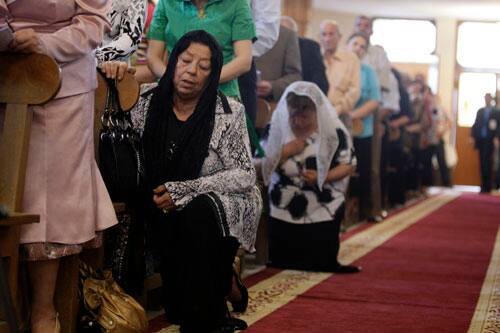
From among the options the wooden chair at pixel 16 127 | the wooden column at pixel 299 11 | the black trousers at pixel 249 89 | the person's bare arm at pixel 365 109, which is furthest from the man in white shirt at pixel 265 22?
the wooden column at pixel 299 11

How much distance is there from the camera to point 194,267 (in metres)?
4.46

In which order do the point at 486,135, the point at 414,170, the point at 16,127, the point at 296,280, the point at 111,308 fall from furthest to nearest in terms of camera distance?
the point at 486,135 → the point at 414,170 → the point at 296,280 → the point at 111,308 → the point at 16,127

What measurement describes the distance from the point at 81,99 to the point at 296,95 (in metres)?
2.99

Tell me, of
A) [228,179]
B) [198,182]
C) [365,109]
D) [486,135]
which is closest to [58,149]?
[198,182]

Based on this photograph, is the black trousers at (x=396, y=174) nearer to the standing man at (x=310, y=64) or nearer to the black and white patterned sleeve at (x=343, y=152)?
the standing man at (x=310, y=64)

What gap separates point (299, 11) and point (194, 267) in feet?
48.4

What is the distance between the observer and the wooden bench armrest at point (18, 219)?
3510mm

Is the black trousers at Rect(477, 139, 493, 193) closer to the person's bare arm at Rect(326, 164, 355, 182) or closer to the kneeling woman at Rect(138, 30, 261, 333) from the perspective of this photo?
the person's bare arm at Rect(326, 164, 355, 182)

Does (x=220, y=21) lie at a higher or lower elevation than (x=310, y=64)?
higher

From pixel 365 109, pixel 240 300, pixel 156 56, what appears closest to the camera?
pixel 240 300

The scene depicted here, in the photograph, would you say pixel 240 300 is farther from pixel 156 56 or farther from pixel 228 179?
pixel 156 56

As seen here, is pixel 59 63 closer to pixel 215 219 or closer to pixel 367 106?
pixel 215 219

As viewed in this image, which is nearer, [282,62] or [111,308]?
[111,308]

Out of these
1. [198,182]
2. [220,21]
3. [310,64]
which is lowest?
[198,182]
